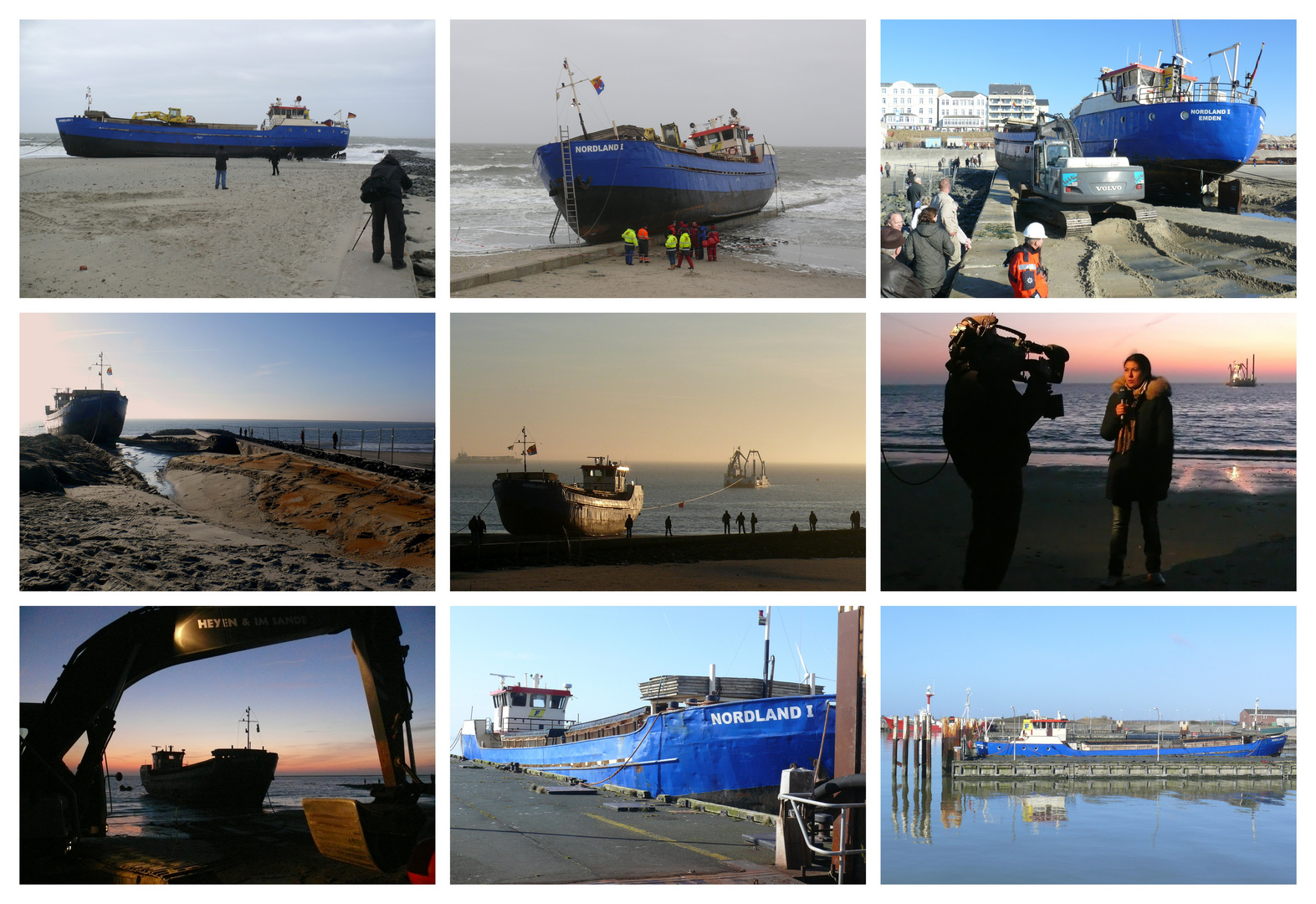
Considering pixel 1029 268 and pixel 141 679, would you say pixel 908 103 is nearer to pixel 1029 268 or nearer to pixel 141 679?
pixel 1029 268

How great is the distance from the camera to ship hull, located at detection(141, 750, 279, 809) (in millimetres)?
4992

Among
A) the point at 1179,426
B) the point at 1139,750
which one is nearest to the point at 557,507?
the point at 1179,426

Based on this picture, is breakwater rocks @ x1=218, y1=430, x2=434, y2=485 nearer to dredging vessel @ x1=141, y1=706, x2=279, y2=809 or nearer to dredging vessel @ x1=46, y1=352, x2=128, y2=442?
dredging vessel @ x1=46, y1=352, x2=128, y2=442

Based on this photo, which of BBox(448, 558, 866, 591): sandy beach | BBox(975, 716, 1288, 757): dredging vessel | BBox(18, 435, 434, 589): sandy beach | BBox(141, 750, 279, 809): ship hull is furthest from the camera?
BBox(975, 716, 1288, 757): dredging vessel

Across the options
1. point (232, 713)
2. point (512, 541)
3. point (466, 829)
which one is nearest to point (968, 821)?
point (466, 829)

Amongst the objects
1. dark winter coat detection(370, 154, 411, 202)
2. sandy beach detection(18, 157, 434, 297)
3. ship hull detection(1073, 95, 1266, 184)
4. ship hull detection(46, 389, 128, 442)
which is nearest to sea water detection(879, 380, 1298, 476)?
ship hull detection(1073, 95, 1266, 184)

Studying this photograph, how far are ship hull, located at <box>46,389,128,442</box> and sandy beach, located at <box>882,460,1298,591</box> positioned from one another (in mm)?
4681

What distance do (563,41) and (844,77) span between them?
6.06ft

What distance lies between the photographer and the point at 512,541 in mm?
5516

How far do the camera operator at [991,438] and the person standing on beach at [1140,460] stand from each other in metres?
0.50

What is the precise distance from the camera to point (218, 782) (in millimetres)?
4977

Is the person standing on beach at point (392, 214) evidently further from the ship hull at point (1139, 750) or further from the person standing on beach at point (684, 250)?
the ship hull at point (1139, 750)

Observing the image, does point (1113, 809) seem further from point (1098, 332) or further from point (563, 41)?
point (563, 41)

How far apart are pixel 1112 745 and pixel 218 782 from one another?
288 inches
